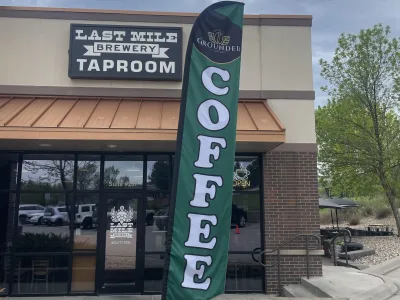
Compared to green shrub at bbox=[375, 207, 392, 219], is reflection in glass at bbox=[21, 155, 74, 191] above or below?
above

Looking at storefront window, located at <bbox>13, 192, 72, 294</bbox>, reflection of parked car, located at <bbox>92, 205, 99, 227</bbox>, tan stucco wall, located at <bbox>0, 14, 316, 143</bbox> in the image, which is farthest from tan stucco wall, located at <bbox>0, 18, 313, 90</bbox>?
reflection of parked car, located at <bbox>92, 205, 99, 227</bbox>

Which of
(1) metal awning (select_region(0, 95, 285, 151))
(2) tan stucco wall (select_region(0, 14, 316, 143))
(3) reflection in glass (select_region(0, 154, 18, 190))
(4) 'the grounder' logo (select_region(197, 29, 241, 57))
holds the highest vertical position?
(2) tan stucco wall (select_region(0, 14, 316, 143))

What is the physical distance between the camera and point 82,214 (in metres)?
9.87

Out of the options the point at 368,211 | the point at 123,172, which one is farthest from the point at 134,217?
the point at 368,211

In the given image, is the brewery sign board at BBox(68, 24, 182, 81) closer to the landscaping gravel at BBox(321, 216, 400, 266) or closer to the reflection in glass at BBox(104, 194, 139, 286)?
the reflection in glass at BBox(104, 194, 139, 286)

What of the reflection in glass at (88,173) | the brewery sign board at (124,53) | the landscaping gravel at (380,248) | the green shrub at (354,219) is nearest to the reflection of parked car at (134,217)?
the reflection in glass at (88,173)

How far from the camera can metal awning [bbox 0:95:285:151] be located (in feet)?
27.1

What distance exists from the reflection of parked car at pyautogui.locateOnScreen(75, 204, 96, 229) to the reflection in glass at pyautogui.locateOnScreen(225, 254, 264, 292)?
3606 mm

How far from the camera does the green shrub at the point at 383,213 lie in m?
28.8

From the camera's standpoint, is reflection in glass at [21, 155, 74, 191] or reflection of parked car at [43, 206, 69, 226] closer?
reflection of parked car at [43, 206, 69, 226]

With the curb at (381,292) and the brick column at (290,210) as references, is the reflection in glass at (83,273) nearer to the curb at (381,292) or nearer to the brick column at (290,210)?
the brick column at (290,210)

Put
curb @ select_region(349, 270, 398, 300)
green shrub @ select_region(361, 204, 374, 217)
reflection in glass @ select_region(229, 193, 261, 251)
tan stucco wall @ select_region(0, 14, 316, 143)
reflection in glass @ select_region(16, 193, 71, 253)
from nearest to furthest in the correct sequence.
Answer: curb @ select_region(349, 270, 398, 300) < reflection in glass @ select_region(16, 193, 71, 253) < reflection in glass @ select_region(229, 193, 261, 251) < tan stucco wall @ select_region(0, 14, 316, 143) < green shrub @ select_region(361, 204, 374, 217)

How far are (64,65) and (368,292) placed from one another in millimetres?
8907

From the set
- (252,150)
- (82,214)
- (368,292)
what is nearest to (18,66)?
(82,214)
